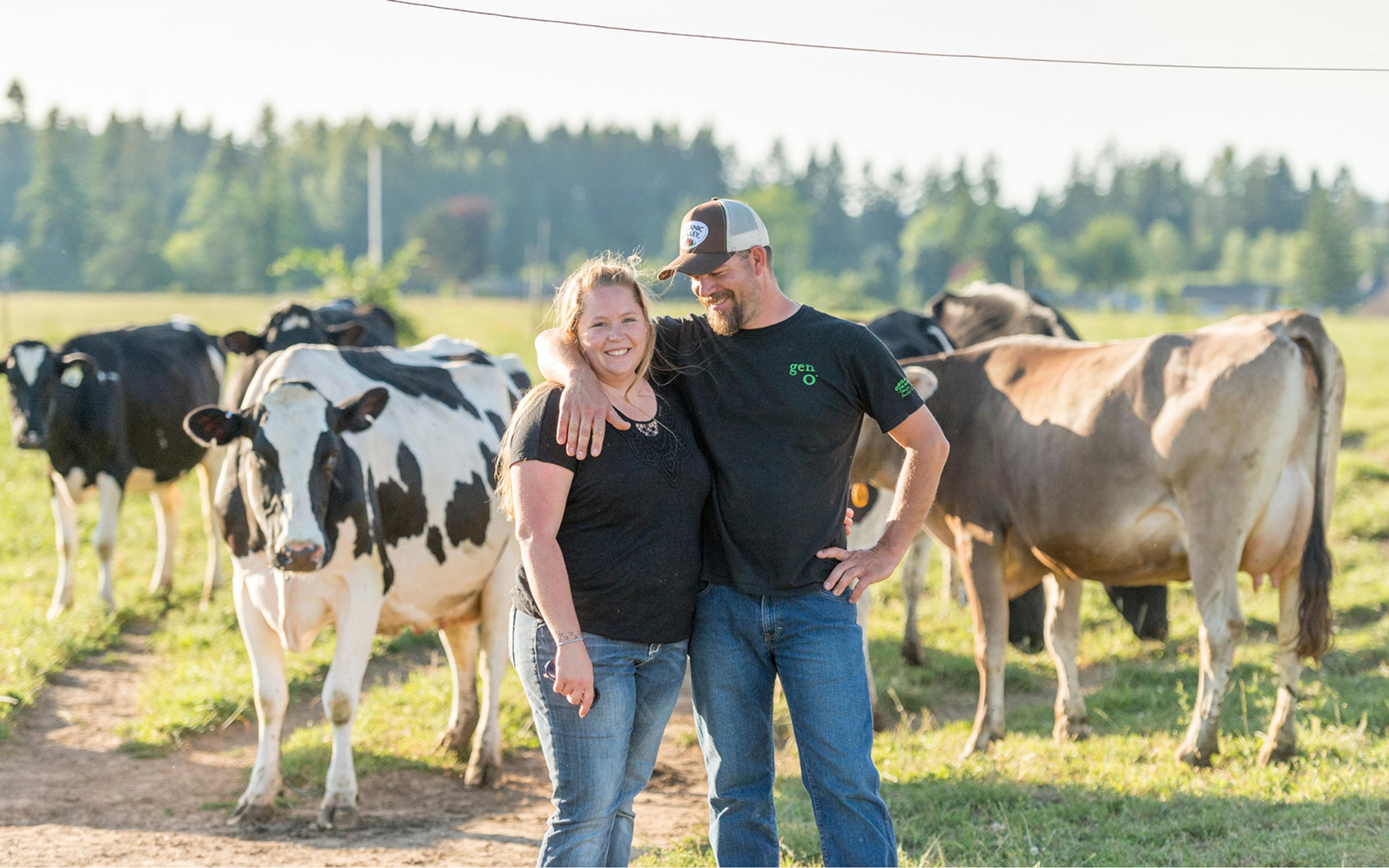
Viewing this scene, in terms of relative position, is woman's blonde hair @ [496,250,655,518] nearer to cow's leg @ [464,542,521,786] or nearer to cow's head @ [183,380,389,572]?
cow's head @ [183,380,389,572]

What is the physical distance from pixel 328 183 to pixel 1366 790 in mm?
101935

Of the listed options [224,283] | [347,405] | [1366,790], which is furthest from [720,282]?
[224,283]

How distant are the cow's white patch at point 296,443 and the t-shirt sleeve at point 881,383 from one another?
275 centimetres

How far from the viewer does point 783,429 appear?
11.6 ft

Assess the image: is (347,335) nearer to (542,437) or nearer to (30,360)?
(30,360)

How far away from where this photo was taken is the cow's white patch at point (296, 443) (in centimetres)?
526

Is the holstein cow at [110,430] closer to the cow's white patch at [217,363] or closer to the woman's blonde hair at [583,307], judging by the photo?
the cow's white patch at [217,363]

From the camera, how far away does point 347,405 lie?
18.8ft

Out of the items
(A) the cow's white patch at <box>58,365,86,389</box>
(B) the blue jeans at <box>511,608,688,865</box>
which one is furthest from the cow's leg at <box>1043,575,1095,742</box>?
(A) the cow's white patch at <box>58,365,86,389</box>

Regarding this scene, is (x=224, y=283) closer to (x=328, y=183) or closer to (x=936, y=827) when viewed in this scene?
(x=328, y=183)

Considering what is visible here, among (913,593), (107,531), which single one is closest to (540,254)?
(107,531)

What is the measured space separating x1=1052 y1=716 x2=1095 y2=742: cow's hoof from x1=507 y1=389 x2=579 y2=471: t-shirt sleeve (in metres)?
4.28

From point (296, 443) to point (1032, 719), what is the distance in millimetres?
4401

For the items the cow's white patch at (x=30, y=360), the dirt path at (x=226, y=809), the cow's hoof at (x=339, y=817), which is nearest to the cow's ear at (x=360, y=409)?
the cow's hoof at (x=339, y=817)
